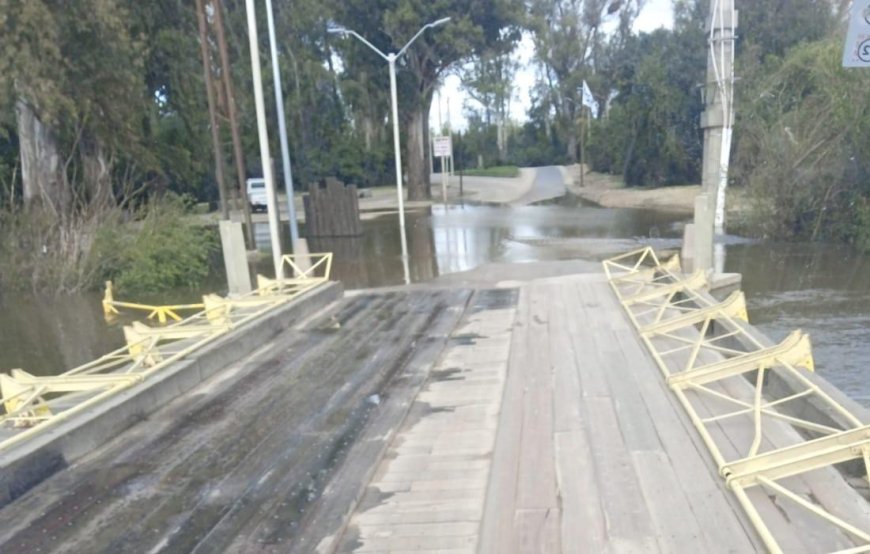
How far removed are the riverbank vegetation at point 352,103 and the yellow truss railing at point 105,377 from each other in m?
8.07

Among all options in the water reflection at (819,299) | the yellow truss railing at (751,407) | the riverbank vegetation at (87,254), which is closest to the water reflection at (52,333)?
the riverbank vegetation at (87,254)

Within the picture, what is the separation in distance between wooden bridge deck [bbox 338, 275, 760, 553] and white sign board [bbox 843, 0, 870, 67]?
2.24m

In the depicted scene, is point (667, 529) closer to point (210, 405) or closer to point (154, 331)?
point (210, 405)

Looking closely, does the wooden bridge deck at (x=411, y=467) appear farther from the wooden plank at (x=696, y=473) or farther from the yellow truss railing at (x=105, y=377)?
the yellow truss railing at (x=105, y=377)

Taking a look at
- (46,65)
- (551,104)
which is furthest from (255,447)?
(551,104)

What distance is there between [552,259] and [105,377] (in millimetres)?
12207

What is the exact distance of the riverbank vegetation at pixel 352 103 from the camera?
46.6 ft

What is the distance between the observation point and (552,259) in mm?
16078

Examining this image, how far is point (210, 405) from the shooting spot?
5.34 metres

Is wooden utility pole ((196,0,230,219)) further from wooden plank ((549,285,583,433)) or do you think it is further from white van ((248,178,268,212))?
white van ((248,178,268,212))

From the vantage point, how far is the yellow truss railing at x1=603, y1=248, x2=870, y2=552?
328 centimetres

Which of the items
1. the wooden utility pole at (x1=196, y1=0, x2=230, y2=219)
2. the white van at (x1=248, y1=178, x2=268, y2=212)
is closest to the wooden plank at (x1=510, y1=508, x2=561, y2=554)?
the wooden utility pole at (x1=196, y1=0, x2=230, y2=219)

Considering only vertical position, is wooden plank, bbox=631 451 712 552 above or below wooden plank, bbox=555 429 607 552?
above

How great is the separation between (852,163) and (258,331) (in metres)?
16.2
